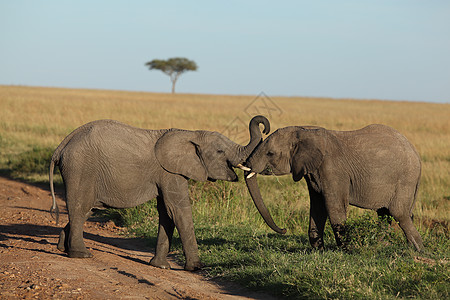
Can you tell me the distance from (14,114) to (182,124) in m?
8.27

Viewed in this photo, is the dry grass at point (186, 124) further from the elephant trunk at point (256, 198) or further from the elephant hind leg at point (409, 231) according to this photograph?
the elephant trunk at point (256, 198)

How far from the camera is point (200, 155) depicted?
7.47m

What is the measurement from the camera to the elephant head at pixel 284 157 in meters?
7.50

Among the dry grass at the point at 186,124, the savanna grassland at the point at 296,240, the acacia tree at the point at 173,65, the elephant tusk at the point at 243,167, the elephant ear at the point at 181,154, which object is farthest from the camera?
the acacia tree at the point at 173,65

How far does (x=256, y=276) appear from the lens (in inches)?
252

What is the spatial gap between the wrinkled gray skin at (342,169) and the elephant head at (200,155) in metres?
0.29

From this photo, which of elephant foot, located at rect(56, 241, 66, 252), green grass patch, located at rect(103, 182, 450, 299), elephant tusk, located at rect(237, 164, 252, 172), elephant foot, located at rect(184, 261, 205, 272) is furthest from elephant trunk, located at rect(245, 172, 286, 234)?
elephant foot, located at rect(56, 241, 66, 252)

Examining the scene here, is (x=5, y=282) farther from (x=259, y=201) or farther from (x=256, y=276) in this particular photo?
(x=259, y=201)

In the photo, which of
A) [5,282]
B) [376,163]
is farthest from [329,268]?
[5,282]

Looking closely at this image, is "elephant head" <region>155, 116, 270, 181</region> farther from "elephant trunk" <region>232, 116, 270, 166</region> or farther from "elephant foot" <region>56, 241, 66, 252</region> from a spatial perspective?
"elephant foot" <region>56, 241, 66, 252</region>

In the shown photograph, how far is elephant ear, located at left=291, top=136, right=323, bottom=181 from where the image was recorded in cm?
745

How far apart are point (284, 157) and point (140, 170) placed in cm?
187

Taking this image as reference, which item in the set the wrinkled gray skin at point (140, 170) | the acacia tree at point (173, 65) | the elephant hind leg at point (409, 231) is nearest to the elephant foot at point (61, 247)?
the wrinkled gray skin at point (140, 170)

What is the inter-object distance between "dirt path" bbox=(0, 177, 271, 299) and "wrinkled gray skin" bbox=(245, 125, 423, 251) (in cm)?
159
